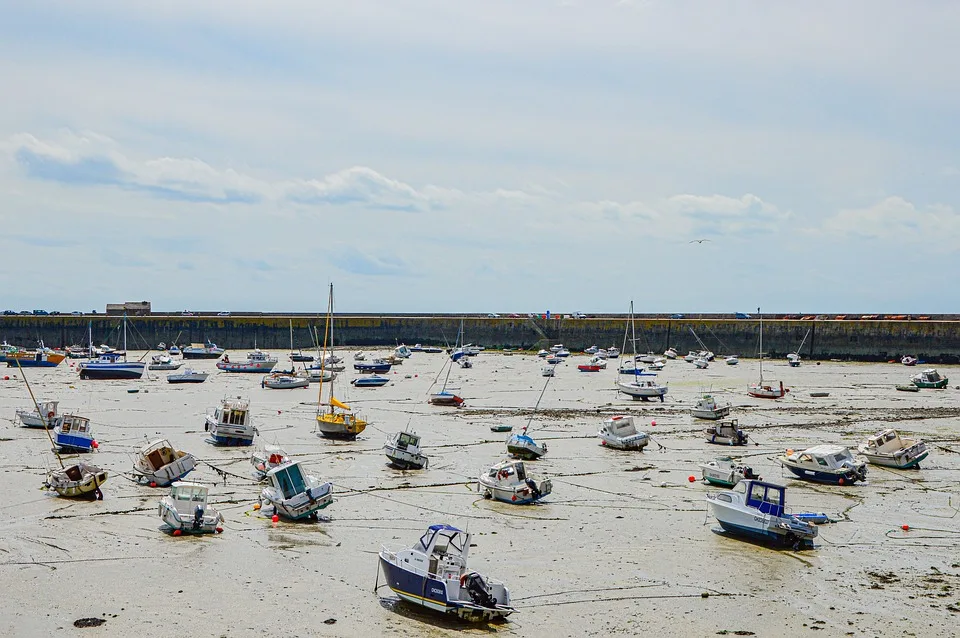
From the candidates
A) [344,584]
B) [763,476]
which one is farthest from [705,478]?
A: [344,584]

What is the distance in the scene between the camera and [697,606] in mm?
18969

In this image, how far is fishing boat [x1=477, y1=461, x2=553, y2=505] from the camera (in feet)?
92.8

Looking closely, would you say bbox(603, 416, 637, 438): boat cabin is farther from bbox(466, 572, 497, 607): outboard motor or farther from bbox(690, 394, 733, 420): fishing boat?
bbox(466, 572, 497, 607): outboard motor

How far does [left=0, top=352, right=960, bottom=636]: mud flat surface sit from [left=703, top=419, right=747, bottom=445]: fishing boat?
977 millimetres

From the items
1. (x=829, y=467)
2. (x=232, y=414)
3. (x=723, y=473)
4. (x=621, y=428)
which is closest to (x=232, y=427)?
(x=232, y=414)

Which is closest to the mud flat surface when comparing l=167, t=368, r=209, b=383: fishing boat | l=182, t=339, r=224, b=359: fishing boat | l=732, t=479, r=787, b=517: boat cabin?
l=732, t=479, r=787, b=517: boat cabin

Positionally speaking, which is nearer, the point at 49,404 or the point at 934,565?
the point at 934,565

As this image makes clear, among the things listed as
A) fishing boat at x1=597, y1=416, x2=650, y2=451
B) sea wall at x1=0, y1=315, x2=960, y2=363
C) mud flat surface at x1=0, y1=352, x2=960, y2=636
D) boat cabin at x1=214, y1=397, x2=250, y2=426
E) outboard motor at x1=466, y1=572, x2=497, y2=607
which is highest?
sea wall at x1=0, y1=315, x2=960, y2=363

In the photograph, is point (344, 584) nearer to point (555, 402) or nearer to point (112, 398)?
point (555, 402)

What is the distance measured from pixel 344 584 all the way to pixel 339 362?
7092 cm

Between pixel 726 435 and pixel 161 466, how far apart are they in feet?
76.9

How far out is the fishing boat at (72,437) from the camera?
36562 mm

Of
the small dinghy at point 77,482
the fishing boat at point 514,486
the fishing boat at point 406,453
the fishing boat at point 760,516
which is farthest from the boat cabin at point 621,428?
the small dinghy at point 77,482

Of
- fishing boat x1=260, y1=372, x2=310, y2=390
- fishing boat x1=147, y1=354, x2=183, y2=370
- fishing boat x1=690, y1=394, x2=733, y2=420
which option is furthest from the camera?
fishing boat x1=147, y1=354, x2=183, y2=370
